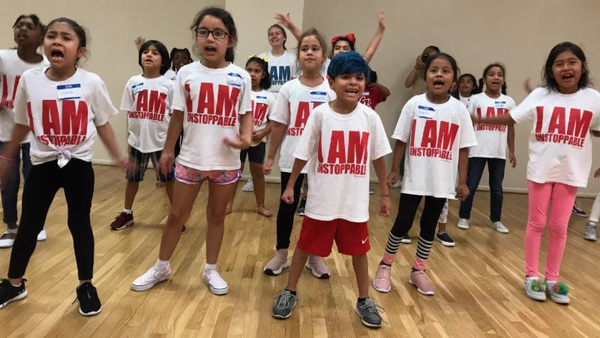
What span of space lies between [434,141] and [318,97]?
660mm

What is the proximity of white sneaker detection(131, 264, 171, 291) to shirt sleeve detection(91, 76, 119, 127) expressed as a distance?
31.9 inches

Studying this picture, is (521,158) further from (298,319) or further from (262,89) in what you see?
(298,319)

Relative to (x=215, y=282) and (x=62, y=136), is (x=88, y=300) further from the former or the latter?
(x=62, y=136)

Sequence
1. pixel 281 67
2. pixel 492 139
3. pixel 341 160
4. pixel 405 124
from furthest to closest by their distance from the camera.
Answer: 1. pixel 281 67
2. pixel 492 139
3. pixel 405 124
4. pixel 341 160

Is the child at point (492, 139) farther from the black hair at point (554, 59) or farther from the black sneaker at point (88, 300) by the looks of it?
the black sneaker at point (88, 300)

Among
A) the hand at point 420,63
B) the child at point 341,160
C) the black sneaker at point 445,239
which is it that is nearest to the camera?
the child at point 341,160

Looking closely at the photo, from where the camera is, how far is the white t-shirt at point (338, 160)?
6.17 feet

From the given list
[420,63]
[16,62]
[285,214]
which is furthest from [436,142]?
[420,63]

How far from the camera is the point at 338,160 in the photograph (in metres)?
1.89

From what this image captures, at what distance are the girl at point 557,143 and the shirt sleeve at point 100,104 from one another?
1997 mm

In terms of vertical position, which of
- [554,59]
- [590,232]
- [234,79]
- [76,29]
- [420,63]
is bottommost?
[590,232]

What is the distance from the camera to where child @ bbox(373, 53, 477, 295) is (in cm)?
223

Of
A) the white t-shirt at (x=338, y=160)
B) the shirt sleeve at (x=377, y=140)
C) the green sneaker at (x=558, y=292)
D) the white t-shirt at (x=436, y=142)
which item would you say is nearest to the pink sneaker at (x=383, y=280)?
the white t-shirt at (x=436, y=142)

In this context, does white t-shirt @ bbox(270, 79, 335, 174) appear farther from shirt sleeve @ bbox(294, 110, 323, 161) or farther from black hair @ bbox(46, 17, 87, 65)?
black hair @ bbox(46, 17, 87, 65)
